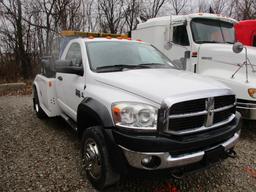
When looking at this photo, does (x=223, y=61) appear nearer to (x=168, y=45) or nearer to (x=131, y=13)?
(x=168, y=45)

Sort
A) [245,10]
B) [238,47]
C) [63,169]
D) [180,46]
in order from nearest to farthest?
[63,169], [238,47], [180,46], [245,10]

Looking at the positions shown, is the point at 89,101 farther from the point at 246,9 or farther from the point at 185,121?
the point at 246,9

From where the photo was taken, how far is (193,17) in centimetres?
592

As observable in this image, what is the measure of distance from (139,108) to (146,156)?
49cm

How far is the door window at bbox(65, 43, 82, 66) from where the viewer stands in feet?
12.7

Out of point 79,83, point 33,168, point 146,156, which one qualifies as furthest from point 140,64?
point 33,168

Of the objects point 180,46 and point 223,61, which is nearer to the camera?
point 223,61

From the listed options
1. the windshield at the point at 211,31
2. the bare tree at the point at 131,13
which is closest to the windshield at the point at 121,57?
the windshield at the point at 211,31

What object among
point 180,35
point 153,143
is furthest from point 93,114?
point 180,35

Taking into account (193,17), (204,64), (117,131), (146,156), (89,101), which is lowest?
(146,156)

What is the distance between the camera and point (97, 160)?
289 centimetres

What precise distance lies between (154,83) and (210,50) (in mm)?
3251

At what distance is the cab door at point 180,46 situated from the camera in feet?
19.7

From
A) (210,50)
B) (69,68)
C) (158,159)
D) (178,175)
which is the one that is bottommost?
(178,175)
